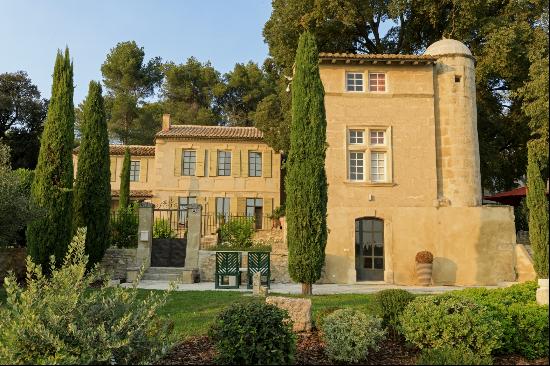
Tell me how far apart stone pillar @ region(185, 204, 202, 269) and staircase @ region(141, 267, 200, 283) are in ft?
1.27

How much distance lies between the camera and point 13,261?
49.5 feet

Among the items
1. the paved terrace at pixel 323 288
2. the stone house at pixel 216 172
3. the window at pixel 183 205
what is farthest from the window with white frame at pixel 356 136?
the window at pixel 183 205

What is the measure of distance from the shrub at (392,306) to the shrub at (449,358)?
1.33 meters

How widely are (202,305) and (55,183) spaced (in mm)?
6767

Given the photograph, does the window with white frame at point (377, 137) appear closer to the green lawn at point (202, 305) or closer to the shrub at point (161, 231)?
the green lawn at point (202, 305)

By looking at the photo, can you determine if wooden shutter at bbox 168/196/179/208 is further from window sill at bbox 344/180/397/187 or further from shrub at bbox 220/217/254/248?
window sill at bbox 344/180/397/187

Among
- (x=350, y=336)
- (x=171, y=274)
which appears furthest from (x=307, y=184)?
(x=350, y=336)

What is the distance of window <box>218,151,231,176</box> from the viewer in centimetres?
A: 2653

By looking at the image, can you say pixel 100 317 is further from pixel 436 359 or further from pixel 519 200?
pixel 519 200

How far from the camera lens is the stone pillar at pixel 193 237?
633 inches

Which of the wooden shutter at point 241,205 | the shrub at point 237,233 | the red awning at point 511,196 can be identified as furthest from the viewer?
the wooden shutter at point 241,205

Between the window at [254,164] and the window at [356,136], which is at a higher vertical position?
the window at [254,164]

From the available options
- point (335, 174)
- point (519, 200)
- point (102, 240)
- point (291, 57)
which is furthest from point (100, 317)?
point (519, 200)

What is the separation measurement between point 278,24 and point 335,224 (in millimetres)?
10824
